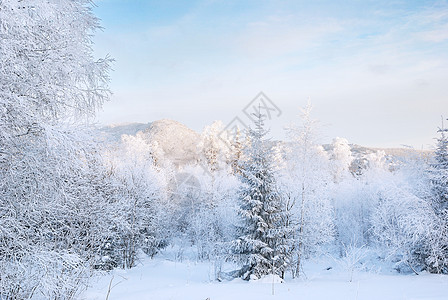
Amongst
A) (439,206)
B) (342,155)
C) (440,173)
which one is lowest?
(439,206)

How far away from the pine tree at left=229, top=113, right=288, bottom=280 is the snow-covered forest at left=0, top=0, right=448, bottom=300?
60 millimetres

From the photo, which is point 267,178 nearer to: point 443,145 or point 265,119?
point 265,119

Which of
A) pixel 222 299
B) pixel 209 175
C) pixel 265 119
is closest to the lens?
pixel 222 299

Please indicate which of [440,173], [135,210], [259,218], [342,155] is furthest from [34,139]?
[342,155]

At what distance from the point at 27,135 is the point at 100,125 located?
1.11 meters

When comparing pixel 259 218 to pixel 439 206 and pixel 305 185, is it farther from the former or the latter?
pixel 439 206

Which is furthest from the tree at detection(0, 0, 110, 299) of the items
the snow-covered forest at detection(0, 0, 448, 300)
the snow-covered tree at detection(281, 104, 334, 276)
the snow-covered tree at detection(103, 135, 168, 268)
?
the snow-covered tree at detection(103, 135, 168, 268)

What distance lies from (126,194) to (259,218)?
12.0 meters

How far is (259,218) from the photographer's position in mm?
14758

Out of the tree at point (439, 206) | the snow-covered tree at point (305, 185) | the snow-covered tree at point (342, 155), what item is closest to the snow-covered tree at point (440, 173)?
the tree at point (439, 206)

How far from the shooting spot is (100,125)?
5.51 meters

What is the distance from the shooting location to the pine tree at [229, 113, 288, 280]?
1466 centimetres

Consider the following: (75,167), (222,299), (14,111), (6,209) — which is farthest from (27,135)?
(222,299)

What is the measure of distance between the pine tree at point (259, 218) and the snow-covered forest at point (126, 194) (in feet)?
0.20
